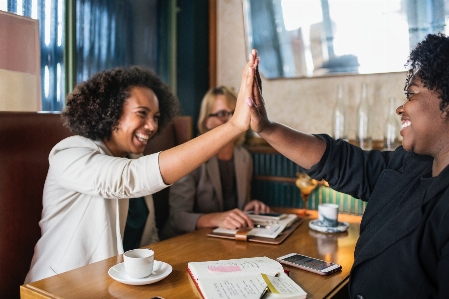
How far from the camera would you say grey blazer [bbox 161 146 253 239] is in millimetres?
2057

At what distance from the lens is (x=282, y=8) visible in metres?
2.85

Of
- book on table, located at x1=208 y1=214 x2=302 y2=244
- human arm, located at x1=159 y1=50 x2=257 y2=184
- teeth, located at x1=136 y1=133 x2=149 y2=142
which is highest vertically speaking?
teeth, located at x1=136 y1=133 x2=149 y2=142

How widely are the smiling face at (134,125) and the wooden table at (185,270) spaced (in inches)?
19.1

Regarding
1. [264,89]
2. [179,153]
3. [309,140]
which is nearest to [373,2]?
[264,89]

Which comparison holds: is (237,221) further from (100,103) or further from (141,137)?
(100,103)

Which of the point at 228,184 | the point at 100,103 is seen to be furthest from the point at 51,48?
the point at 228,184

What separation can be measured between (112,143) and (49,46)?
0.76m

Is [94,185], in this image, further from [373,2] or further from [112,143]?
[373,2]

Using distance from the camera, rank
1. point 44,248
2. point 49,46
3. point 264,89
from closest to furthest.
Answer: point 44,248, point 49,46, point 264,89

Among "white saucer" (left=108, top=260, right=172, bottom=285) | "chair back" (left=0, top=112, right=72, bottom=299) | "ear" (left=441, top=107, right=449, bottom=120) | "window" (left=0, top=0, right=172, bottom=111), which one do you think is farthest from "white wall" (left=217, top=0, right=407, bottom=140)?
"white saucer" (left=108, top=260, right=172, bottom=285)

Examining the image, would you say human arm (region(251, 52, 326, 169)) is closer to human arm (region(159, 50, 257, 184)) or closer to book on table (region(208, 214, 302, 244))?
human arm (region(159, 50, 257, 184))

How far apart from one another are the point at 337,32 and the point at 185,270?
204 centimetres

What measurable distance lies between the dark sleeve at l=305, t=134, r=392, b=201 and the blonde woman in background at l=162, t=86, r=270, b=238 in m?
0.43

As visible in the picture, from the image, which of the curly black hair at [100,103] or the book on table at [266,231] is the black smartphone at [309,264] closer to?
the book on table at [266,231]
